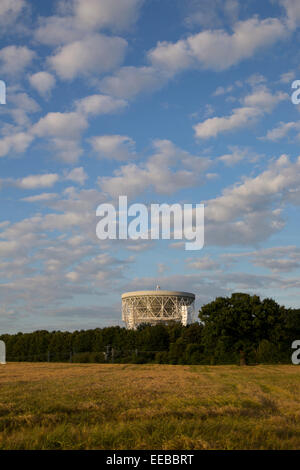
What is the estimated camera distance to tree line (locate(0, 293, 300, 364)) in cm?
7144

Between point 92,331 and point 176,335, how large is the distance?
74.6 feet

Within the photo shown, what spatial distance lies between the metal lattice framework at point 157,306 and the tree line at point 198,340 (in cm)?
370

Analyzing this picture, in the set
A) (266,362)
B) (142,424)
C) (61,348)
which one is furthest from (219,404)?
(61,348)

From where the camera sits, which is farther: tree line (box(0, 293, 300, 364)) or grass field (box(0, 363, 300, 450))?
tree line (box(0, 293, 300, 364))

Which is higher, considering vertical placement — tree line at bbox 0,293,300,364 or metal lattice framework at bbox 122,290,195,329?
metal lattice framework at bbox 122,290,195,329

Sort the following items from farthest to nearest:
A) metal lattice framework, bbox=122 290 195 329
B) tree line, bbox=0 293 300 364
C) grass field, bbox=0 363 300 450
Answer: metal lattice framework, bbox=122 290 195 329 → tree line, bbox=0 293 300 364 → grass field, bbox=0 363 300 450

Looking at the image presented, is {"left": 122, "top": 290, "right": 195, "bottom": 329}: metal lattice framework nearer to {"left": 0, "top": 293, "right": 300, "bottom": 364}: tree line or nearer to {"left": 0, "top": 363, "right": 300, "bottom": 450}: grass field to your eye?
{"left": 0, "top": 293, "right": 300, "bottom": 364}: tree line

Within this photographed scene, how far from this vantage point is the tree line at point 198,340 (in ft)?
234

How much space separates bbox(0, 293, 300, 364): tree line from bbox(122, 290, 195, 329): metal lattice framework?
3.70 metres

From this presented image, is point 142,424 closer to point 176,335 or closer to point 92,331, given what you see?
point 176,335

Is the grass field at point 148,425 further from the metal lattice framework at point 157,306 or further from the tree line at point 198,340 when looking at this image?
the metal lattice framework at point 157,306

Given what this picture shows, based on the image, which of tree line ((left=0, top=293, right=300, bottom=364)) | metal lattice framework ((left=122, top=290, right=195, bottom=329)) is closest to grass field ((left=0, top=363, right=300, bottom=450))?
tree line ((left=0, top=293, right=300, bottom=364))

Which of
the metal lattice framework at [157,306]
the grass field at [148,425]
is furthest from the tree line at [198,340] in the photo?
the grass field at [148,425]

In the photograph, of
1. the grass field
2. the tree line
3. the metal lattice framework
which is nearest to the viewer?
the grass field
